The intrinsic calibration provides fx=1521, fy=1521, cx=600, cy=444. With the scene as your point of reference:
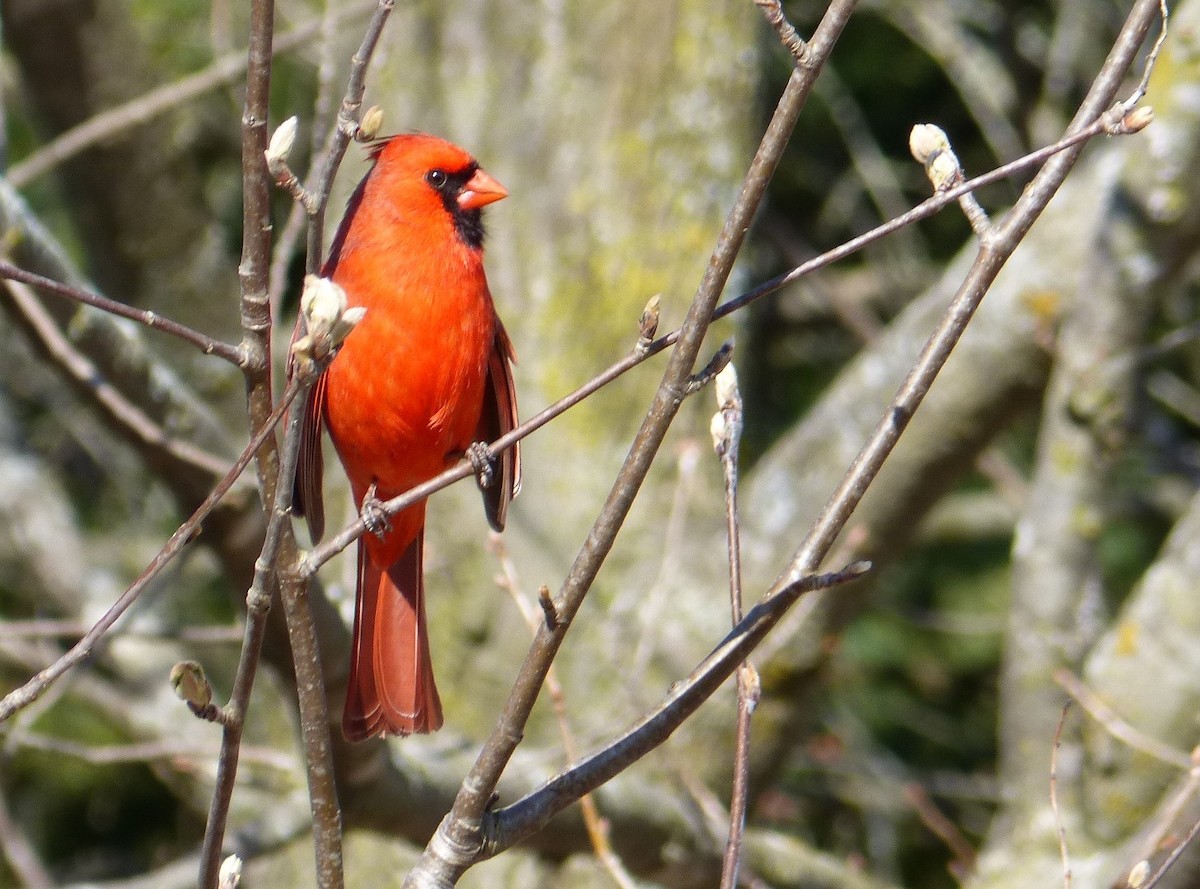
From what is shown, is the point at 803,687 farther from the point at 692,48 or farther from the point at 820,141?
the point at 820,141

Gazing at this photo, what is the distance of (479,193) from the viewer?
310 cm

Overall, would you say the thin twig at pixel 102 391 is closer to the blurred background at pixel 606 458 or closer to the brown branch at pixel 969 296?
the blurred background at pixel 606 458

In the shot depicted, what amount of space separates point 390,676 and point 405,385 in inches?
21.2

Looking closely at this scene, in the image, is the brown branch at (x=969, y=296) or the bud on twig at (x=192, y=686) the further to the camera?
the brown branch at (x=969, y=296)

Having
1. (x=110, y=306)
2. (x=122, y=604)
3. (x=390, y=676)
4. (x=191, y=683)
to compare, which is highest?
(x=110, y=306)

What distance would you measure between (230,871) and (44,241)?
1.39m

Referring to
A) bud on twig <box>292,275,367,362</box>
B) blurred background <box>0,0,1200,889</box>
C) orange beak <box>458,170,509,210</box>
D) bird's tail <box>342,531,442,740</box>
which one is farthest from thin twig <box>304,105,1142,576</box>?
orange beak <box>458,170,509,210</box>

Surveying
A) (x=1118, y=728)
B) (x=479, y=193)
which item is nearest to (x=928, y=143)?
(x=479, y=193)

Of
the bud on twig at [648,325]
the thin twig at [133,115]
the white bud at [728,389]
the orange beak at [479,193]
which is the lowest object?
the white bud at [728,389]

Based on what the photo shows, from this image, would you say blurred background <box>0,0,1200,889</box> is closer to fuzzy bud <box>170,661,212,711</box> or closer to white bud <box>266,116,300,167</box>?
fuzzy bud <box>170,661,212,711</box>

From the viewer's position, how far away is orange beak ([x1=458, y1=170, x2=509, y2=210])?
3.08 m

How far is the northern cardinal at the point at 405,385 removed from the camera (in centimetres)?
264

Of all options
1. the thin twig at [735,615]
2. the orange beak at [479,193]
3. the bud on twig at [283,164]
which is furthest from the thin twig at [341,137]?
the orange beak at [479,193]

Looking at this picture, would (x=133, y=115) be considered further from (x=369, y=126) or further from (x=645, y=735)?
(x=645, y=735)
